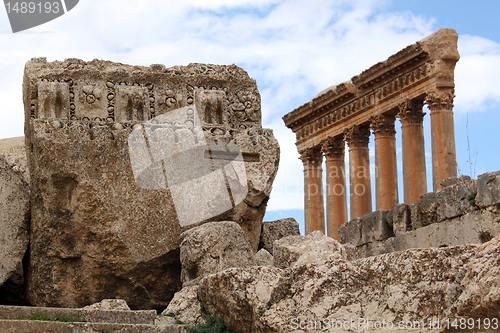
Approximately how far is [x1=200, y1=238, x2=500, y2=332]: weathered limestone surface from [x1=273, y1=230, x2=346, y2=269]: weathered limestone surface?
2.87 ft

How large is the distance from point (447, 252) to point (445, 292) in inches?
13.2

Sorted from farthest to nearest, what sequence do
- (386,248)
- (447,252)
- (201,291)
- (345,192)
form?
1. (345,192)
2. (386,248)
3. (201,291)
4. (447,252)

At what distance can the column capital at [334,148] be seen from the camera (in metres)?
23.7

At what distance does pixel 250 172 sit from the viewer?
21.2ft

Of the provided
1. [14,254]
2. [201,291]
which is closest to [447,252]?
[201,291]

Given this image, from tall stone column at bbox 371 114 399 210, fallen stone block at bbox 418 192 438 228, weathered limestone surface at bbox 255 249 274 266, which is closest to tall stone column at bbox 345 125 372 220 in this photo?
tall stone column at bbox 371 114 399 210

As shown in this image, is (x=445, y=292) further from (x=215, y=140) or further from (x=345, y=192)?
(x=345, y=192)

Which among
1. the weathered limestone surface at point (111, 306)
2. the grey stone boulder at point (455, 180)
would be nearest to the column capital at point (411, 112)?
the grey stone boulder at point (455, 180)

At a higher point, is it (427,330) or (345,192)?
(345,192)

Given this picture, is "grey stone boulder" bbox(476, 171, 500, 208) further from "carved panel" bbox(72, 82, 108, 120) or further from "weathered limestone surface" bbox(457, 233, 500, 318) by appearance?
"weathered limestone surface" bbox(457, 233, 500, 318)

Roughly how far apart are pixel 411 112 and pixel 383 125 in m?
1.61

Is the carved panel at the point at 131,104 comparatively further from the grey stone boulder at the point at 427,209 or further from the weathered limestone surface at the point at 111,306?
the grey stone boulder at the point at 427,209

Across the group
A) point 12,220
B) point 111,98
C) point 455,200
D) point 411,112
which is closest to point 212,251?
point 111,98

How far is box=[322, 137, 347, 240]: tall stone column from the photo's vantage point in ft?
77.3
